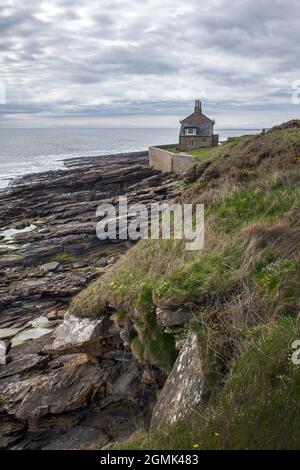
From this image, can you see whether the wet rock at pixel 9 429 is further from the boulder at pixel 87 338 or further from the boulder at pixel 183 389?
the boulder at pixel 183 389

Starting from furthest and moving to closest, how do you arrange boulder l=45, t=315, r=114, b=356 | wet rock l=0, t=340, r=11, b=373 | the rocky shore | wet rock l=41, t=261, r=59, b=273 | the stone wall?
the stone wall → wet rock l=41, t=261, r=59, b=273 → wet rock l=0, t=340, r=11, b=373 → boulder l=45, t=315, r=114, b=356 → the rocky shore

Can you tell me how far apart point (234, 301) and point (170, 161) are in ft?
117

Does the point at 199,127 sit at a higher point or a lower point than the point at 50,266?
higher

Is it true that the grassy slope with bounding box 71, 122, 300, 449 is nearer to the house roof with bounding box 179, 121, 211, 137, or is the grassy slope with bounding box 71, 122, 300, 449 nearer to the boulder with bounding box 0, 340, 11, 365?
the boulder with bounding box 0, 340, 11, 365

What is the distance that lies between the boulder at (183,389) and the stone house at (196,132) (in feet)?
141

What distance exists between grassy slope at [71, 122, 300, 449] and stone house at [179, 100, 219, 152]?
35.8 m

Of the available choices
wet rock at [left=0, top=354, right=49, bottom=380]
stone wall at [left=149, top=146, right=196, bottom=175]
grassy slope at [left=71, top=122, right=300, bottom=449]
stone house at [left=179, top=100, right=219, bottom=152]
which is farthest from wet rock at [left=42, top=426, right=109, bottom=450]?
stone house at [left=179, top=100, right=219, bottom=152]

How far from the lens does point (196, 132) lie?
48844 millimetres

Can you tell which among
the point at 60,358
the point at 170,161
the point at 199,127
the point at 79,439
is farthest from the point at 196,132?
the point at 79,439

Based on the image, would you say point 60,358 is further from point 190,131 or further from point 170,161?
point 190,131

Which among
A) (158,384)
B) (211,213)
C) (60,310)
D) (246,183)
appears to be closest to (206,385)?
(158,384)

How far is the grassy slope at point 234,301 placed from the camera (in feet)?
17.7

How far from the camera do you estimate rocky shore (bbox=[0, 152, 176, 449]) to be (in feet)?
30.7
